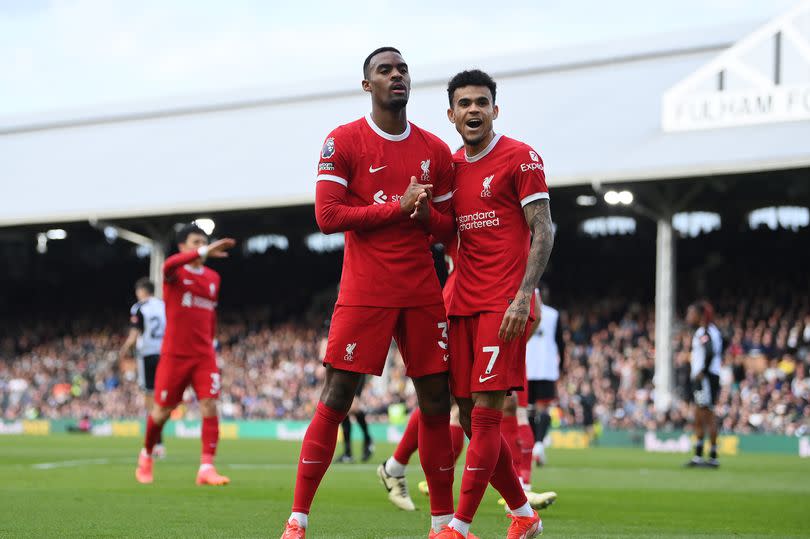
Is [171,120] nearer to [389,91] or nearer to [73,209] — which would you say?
[73,209]

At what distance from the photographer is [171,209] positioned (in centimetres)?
3127

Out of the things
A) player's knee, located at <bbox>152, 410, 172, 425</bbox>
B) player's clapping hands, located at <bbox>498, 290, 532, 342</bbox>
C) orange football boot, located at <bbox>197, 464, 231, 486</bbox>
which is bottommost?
orange football boot, located at <bbox>197, 464, 231, 486</bbox>

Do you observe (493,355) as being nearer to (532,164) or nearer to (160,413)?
(532,164)

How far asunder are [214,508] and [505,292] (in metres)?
3.40

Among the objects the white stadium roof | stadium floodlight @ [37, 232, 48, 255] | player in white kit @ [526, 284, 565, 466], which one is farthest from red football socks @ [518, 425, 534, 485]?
stadium floodlight @ [37, 232, 48, 255]

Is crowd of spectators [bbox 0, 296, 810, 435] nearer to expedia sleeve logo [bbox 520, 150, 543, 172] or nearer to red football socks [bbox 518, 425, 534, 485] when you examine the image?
red football socks [bbox 518, 425, 534, 485]

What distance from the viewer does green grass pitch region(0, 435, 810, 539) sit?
7.21 meters

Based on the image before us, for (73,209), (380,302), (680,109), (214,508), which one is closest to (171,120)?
(73,209)

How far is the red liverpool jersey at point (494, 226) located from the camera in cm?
604

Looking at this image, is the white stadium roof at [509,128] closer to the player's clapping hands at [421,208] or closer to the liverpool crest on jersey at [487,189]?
the liverpool crest on jersey at [487,189]

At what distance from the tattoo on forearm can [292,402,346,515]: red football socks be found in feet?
3.84

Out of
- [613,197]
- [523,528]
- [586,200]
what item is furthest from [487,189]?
[586,200]

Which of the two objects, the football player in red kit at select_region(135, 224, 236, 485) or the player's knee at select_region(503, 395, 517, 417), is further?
the football player in red kit at select_region(135, 224, 236, 485)

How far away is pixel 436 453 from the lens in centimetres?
618
